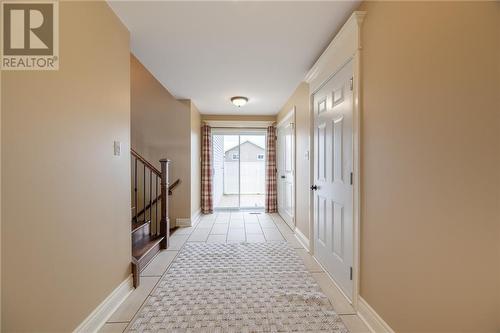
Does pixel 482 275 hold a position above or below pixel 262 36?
below

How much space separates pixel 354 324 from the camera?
5.43 ft

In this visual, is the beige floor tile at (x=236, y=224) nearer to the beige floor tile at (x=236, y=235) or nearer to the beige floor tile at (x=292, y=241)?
the beige floor tile at (x=236, y=235)

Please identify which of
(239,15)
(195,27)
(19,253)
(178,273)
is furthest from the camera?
(178,273)

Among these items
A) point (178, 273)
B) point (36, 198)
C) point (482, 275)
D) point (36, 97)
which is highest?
point (36, 97)

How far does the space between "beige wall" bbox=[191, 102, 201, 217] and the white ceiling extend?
4.30 feet

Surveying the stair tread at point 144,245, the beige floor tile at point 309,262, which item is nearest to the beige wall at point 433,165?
the beige floor tile at point 309,262

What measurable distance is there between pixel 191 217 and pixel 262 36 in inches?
136

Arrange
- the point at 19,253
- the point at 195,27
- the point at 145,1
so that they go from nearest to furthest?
the point at 19,253 → the point at 145,1 → the point at 195,27

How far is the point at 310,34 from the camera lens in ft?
6.96

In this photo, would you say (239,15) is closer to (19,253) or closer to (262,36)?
(262,36)

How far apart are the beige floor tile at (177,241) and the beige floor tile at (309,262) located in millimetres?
1675

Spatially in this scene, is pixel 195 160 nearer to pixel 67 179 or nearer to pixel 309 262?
pixel 309 262

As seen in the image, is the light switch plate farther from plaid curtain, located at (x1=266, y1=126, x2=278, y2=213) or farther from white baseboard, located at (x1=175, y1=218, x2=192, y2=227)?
plaid curtain, located at (x1=266, y1=126, x2=278, y2=213)

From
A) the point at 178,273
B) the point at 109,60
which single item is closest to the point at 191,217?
the point at 178,273
